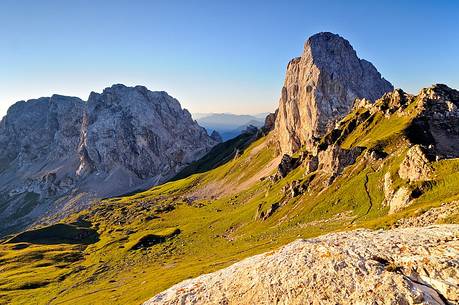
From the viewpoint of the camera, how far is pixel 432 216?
219 ft

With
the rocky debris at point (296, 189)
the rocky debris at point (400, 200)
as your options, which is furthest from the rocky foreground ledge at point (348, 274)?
the rocky debris at point (296, 189)

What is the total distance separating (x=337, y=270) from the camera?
24.9 meters

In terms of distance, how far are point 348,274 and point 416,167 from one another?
97788 mm

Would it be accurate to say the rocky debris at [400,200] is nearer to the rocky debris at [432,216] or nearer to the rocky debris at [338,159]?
the rocky debris at [432,216]

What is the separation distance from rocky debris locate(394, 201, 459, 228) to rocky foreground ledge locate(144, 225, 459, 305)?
37065mm

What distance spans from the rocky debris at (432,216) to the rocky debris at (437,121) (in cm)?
8479

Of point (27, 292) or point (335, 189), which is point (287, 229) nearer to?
point (335, 189)

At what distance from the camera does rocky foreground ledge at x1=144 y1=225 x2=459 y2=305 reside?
22.3 m

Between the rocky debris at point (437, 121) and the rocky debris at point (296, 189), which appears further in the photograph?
the rocky debris at point (296, 189)

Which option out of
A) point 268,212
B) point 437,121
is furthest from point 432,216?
point 437,121

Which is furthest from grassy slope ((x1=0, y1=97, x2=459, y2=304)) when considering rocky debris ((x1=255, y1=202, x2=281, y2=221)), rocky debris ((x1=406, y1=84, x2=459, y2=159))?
rocky debris ((x1=406, y1=84, x2=459, y2=159))

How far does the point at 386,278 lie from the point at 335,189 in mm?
134554

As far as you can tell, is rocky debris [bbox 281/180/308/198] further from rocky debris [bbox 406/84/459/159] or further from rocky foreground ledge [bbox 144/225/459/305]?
rocky foreground ledge [bbox 144/225/459/305]

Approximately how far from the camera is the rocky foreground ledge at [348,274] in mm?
22266
